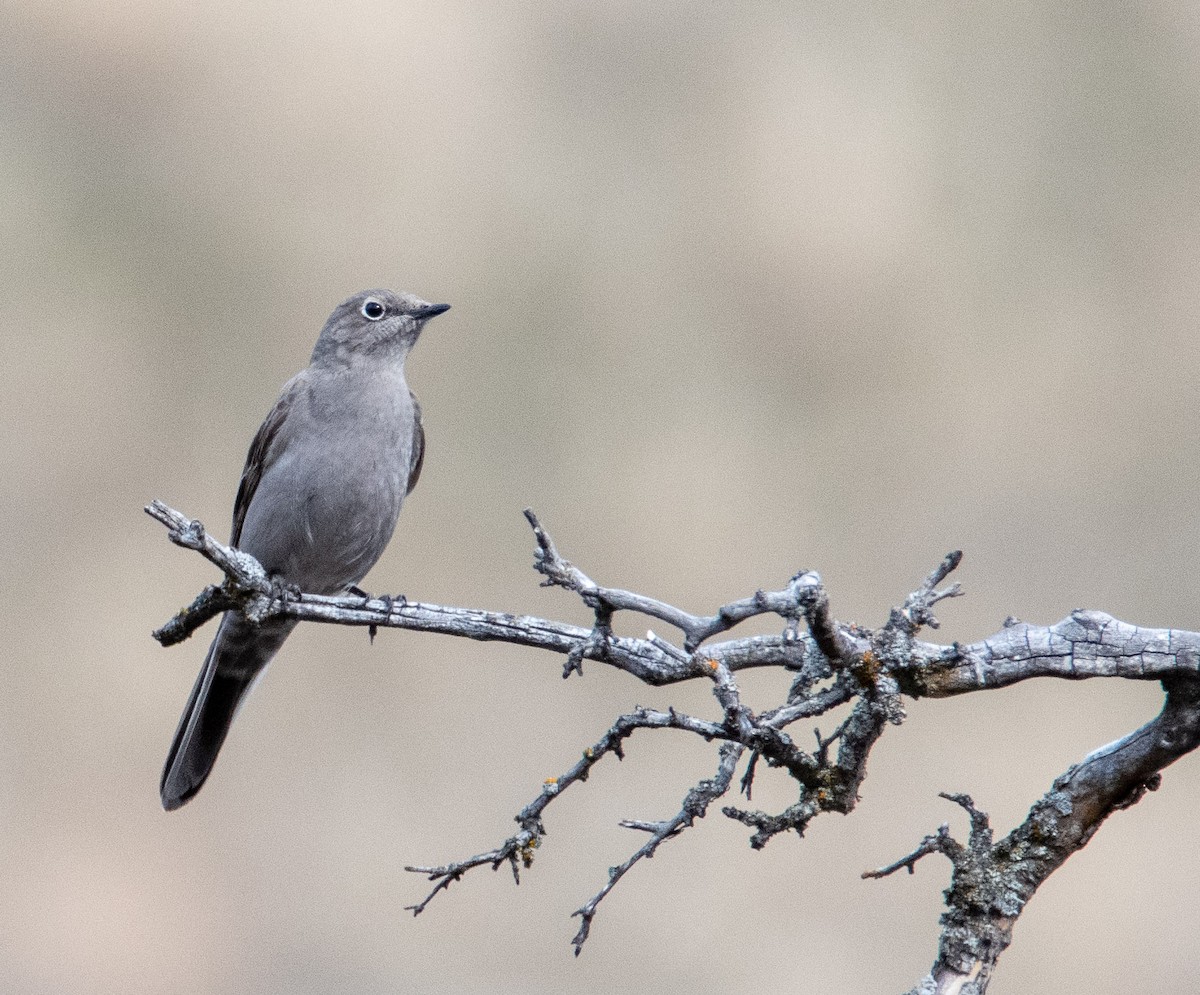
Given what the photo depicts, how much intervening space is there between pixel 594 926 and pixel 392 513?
6.54 meters

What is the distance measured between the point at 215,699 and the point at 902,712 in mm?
4891

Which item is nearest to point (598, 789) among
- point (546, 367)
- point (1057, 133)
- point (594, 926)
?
point (594, 926)

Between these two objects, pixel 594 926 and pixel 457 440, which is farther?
pixel 457 440

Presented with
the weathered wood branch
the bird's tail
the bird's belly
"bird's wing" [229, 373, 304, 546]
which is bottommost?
the weathered wood branch

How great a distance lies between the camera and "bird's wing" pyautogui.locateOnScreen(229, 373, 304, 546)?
8031 mm

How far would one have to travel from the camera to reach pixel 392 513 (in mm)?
7797

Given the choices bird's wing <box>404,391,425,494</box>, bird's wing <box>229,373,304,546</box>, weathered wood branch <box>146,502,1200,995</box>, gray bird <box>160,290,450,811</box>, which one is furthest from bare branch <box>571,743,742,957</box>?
bird's wing <box>229,373,304,546</box>

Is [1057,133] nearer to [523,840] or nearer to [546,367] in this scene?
[546,367]

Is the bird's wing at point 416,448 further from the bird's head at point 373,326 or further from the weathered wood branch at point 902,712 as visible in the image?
the weathered wood branch at point 902,712

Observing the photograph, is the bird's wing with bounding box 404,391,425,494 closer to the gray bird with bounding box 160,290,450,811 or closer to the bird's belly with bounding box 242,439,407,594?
the gray bird with bounding box 160,290,450,811

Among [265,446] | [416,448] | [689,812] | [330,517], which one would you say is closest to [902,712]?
[689,812]

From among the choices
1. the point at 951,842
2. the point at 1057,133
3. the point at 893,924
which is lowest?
the point at 951,842

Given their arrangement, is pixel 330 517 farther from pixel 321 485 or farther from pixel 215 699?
pixel 215 699

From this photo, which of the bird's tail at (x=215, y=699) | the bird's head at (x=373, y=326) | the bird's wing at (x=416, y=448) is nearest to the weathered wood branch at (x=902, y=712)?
the bird's tail at (x=215, y=699)
